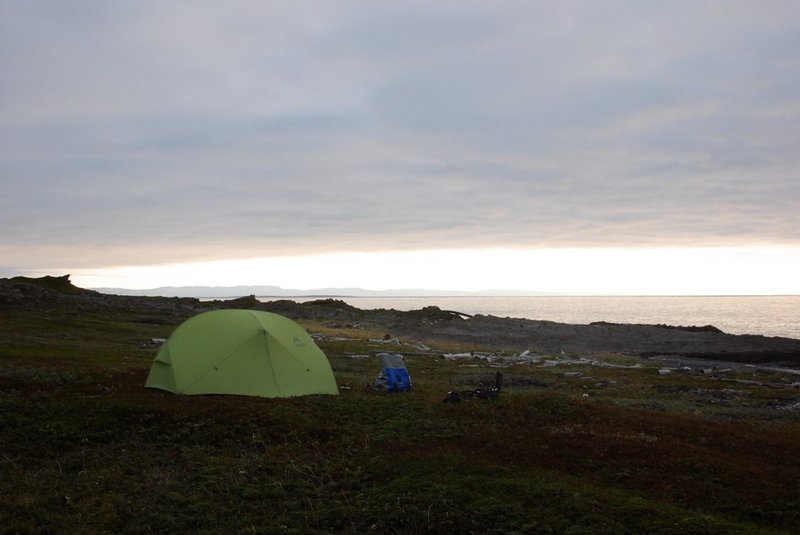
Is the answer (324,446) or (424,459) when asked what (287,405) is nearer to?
(324,446)

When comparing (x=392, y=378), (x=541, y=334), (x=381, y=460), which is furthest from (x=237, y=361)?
(x=541, y=334)

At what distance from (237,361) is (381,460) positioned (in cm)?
844

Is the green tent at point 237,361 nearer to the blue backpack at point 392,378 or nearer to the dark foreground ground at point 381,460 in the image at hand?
the dark foreground ground at point 381,460

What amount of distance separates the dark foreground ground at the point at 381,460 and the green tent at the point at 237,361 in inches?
33.2

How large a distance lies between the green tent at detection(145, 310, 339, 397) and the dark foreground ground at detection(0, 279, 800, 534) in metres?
0.84

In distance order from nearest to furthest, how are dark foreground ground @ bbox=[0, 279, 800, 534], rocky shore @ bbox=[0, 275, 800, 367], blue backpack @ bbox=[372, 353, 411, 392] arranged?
dark foreground ground @ bbox=[0, 279, 800, 534]
blue backpack @ bbox=[372, 353, 411, 392]
rocky shore @ bbox=[0, 275, 800, 367]

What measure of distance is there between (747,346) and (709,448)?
47.8 m

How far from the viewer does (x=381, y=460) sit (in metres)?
13.8

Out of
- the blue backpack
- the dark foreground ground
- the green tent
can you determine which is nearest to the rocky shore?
the dark foreground ground

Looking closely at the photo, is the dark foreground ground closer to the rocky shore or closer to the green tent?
the green tent

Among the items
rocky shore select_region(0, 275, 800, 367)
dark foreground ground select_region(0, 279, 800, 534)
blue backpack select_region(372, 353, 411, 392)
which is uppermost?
rocky shore select_region(0, 275, 800, 367)

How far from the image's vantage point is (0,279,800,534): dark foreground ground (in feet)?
34.8

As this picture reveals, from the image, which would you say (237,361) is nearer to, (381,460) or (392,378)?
(392,378)

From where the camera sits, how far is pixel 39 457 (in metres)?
14.2
